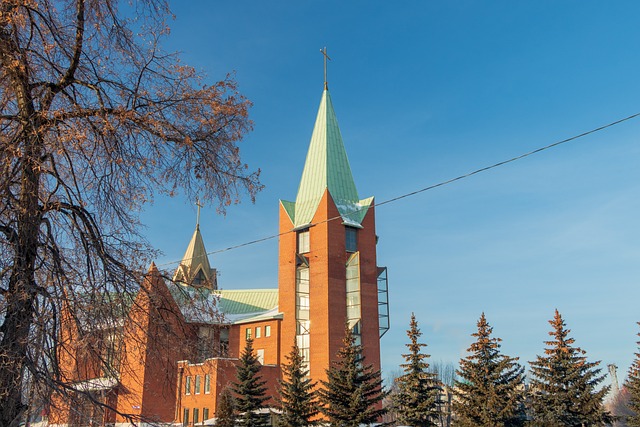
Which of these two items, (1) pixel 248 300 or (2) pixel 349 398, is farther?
(1) pixel 248 300

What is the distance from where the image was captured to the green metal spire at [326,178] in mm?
49688

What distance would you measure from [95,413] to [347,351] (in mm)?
27253

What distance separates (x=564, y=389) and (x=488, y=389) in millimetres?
4203

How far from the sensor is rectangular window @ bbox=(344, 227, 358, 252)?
160 ft

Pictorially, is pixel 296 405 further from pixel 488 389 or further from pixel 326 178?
pixel 326 178

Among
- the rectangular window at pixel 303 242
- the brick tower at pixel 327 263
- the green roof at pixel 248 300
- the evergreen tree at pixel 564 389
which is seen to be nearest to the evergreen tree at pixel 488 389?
the evergreen tree at pixel 564 389

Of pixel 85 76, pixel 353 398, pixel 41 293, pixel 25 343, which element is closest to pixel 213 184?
pixel 85 76

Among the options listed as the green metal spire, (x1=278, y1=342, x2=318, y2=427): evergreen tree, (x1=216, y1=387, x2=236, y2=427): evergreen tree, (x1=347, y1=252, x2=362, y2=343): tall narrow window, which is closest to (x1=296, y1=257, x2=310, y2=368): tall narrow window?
(x1=347, y1=252, x2=362, y2=343): tall narrow window

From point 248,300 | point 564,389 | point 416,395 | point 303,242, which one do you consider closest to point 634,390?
point 564,389

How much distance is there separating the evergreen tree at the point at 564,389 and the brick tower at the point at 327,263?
13.7 m

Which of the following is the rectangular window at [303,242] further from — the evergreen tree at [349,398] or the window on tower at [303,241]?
the evergreen tree at [349,398]

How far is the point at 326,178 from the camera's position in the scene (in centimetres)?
5000

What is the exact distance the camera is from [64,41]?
9.52 meters

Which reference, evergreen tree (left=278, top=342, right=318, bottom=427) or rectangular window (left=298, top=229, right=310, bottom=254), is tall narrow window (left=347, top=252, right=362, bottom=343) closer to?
rectangular window (left=298, top=229, right=310, bottom=254)
